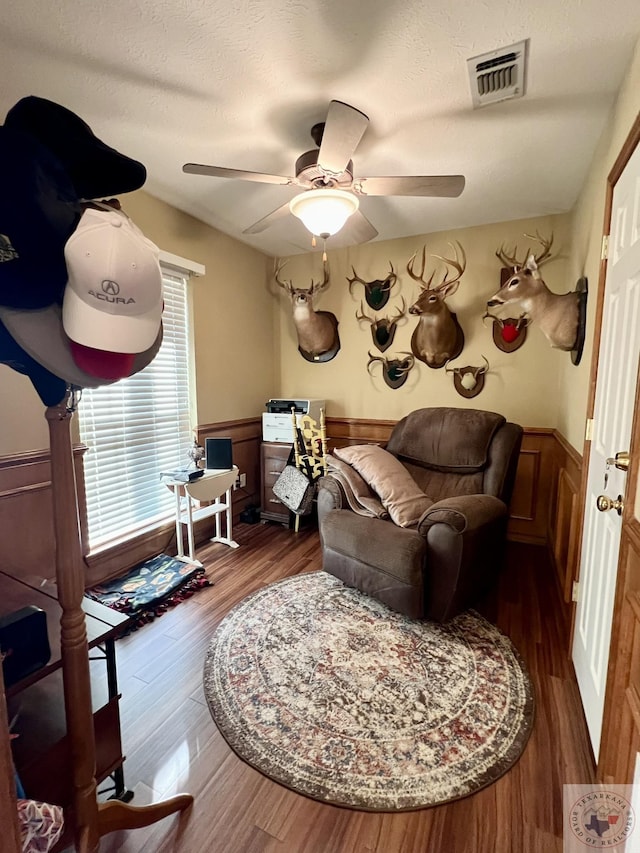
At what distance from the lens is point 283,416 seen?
11.5ft

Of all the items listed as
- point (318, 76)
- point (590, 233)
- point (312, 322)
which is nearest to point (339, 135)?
point (318, 76)

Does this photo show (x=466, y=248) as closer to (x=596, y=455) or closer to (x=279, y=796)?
(x=596, y=455)

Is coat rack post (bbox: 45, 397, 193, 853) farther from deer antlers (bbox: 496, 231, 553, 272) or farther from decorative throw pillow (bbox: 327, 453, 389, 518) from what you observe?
deer antlers (bbox: 496, 231, 553, 272)

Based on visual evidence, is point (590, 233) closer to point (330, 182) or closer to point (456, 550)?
point (330, 182)

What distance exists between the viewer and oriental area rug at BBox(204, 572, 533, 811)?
1342mm

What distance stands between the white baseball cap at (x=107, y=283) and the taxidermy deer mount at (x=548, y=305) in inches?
92.9

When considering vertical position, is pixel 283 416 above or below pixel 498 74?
below

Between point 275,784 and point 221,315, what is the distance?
306cm

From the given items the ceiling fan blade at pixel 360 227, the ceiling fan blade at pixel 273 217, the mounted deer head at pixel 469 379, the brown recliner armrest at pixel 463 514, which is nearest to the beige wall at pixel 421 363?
the mounted deer head at pixel 469 379

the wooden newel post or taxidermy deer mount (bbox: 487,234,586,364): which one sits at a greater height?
taxidermy deer mount (bbox: 487,234,586,364)

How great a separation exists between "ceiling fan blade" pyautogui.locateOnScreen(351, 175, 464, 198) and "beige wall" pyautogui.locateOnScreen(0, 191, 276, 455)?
1520 mm

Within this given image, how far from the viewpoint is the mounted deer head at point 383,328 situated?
3529 millimetres

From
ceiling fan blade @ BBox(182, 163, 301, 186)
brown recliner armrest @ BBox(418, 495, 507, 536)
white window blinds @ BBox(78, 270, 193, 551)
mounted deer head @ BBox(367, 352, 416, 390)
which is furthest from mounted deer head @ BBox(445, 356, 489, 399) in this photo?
white window blinds @ BBox(78, 270, 193, 551)

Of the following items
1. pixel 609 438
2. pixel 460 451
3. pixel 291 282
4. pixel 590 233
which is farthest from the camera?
pixel 291 282
